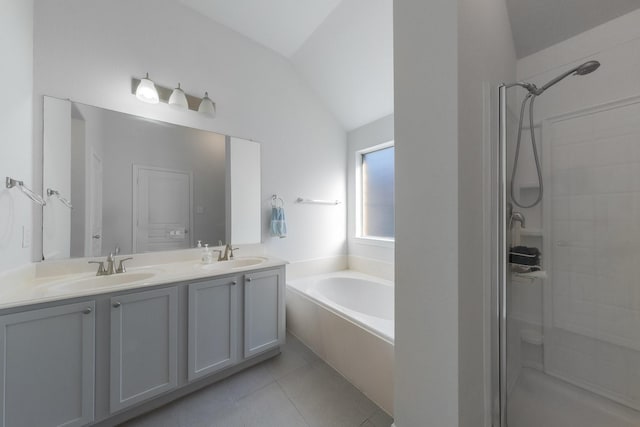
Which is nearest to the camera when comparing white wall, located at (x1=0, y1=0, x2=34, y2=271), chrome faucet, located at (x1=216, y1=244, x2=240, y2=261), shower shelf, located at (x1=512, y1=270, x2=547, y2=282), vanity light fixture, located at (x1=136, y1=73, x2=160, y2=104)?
white wall, located at (x1=0, y1=0, x2=34, y2=271)

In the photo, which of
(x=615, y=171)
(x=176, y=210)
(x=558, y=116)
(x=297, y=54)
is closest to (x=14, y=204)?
(x=176, y=210)

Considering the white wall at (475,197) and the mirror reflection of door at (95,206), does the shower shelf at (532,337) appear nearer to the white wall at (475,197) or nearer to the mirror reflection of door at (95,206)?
the white wall at (475,197)

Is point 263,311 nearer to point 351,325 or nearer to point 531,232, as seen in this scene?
point 351,325

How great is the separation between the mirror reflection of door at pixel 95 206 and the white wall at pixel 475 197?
87.8 inches

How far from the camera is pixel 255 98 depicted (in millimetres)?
2385

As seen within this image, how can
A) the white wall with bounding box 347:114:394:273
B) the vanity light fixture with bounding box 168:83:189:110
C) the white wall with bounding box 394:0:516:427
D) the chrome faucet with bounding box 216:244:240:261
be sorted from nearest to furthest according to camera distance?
the white wall with bounding box 394:0:516:427
the vanity light fixture with bounding box 168:83:189:110
the chrome faucet with bounding box 216:244:240:261
the white wall with bounding box 347:114:394:273

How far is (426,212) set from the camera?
3.18 feet

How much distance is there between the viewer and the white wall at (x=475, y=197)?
34.7 inches

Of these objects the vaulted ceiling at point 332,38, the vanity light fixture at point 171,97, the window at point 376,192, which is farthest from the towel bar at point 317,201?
the vanity light fixture at point 171,97

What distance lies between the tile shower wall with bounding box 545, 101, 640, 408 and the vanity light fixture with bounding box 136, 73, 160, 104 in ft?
8.83

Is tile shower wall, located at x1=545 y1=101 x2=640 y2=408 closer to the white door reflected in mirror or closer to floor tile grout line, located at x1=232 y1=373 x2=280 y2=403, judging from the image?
floor tile grout line, located at x1=232 y1=373 x2=280 y2=403

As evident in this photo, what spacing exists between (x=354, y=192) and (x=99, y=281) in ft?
8.42

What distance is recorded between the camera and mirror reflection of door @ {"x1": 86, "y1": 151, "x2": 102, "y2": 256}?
5.29ft

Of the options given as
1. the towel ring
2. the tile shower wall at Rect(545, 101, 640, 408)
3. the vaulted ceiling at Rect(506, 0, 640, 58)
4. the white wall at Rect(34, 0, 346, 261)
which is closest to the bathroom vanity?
the white wall at Rect(34, 0, 346, 261)
